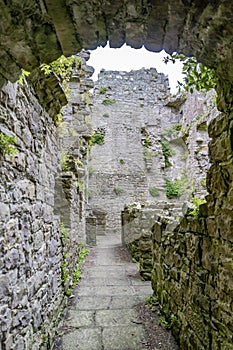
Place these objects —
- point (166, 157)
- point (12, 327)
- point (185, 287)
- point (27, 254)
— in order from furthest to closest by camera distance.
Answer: point (166, 157) < point (185, 287) < point (27, 254) < point (12, 327)

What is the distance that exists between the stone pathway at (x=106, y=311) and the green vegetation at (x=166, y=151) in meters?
8.62

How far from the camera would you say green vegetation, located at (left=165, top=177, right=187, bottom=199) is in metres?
13.5

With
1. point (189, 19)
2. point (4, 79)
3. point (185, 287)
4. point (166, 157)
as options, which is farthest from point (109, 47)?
point (166, 157)

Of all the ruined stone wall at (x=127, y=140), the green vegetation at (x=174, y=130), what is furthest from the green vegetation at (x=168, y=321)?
the green vegetation at (x=174, y=130)

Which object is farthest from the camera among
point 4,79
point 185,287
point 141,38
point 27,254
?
point 185,287

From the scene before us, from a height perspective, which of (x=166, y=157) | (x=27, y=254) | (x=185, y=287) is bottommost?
(x=185, y=287)

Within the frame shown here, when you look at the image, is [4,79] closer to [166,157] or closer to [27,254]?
[27,254]

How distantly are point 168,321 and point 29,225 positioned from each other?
2207mm

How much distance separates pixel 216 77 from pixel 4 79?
1.42m

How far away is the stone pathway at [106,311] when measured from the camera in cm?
314

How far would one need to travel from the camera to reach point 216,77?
1.98 m

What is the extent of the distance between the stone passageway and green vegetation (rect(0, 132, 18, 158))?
224 centimetres

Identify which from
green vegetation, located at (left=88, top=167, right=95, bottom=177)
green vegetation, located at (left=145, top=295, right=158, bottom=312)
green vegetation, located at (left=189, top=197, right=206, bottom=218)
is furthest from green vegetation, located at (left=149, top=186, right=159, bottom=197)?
green vegetation, located at (left=189, top=197, right=206, bottom=218)

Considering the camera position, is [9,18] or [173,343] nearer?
[9,18]
